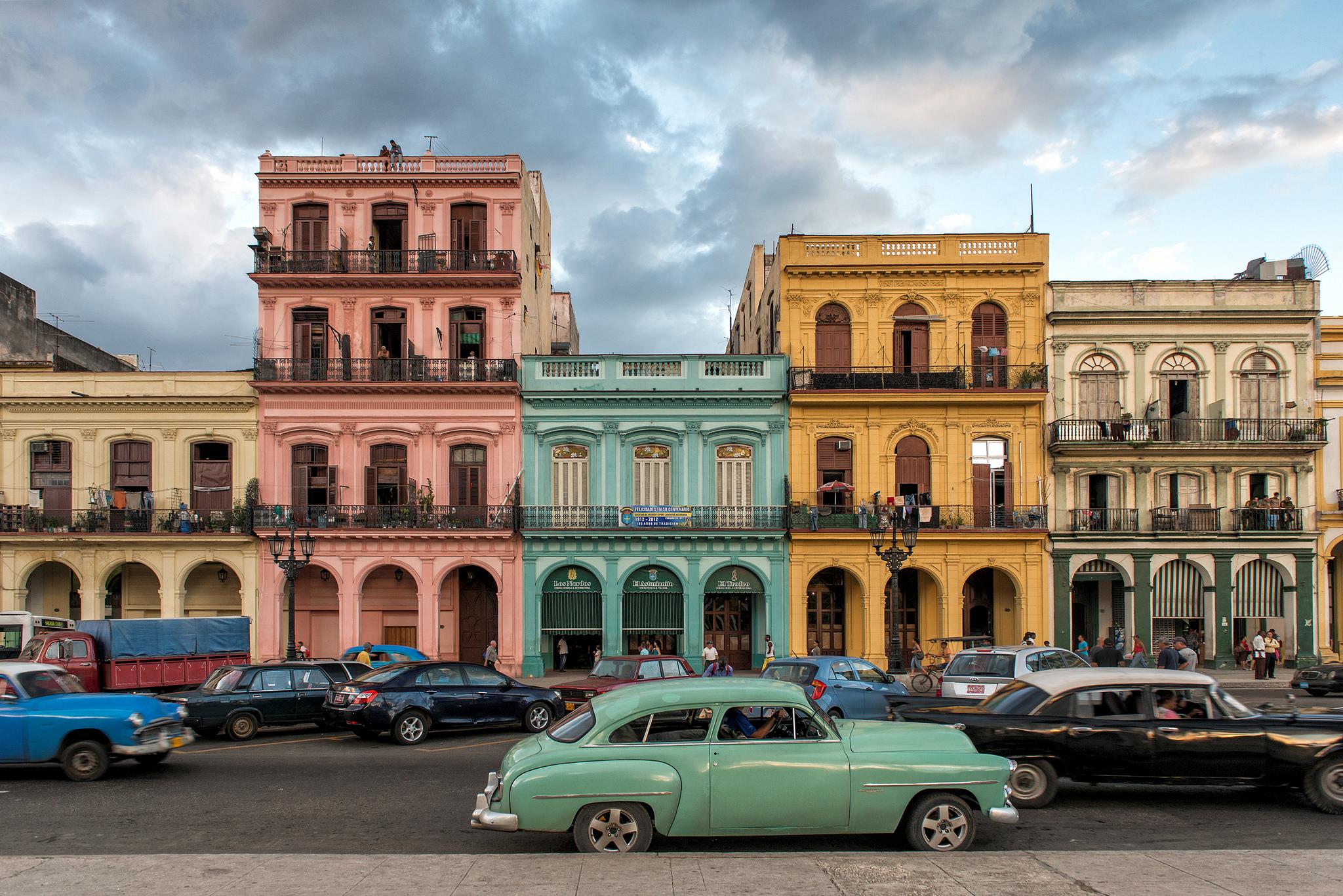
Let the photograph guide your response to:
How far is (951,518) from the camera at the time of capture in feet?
105

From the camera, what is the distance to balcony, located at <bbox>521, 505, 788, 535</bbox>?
31.8 m

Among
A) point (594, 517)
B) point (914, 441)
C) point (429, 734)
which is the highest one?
point (914, 441)

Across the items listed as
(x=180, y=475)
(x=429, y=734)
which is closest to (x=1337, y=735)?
(x=429, y=734)

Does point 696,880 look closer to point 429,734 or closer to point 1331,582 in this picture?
point 429,734

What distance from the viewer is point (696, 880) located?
26.2ft

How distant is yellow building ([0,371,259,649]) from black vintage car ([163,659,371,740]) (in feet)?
45.8

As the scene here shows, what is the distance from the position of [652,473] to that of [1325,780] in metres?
23.0

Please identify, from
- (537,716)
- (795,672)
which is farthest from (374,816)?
(795,672)

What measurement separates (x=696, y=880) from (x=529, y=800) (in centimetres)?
181

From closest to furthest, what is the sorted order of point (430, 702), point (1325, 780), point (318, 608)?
1. point (1325, 780)
2. point (430, 702)
3. point (318, 608)

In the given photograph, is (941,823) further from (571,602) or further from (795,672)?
(571,602)

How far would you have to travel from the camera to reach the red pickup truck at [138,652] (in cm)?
2227

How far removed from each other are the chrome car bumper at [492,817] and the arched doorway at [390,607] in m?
24.7

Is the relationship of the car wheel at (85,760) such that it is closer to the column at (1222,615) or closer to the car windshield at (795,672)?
the car windshield at (795,672)
